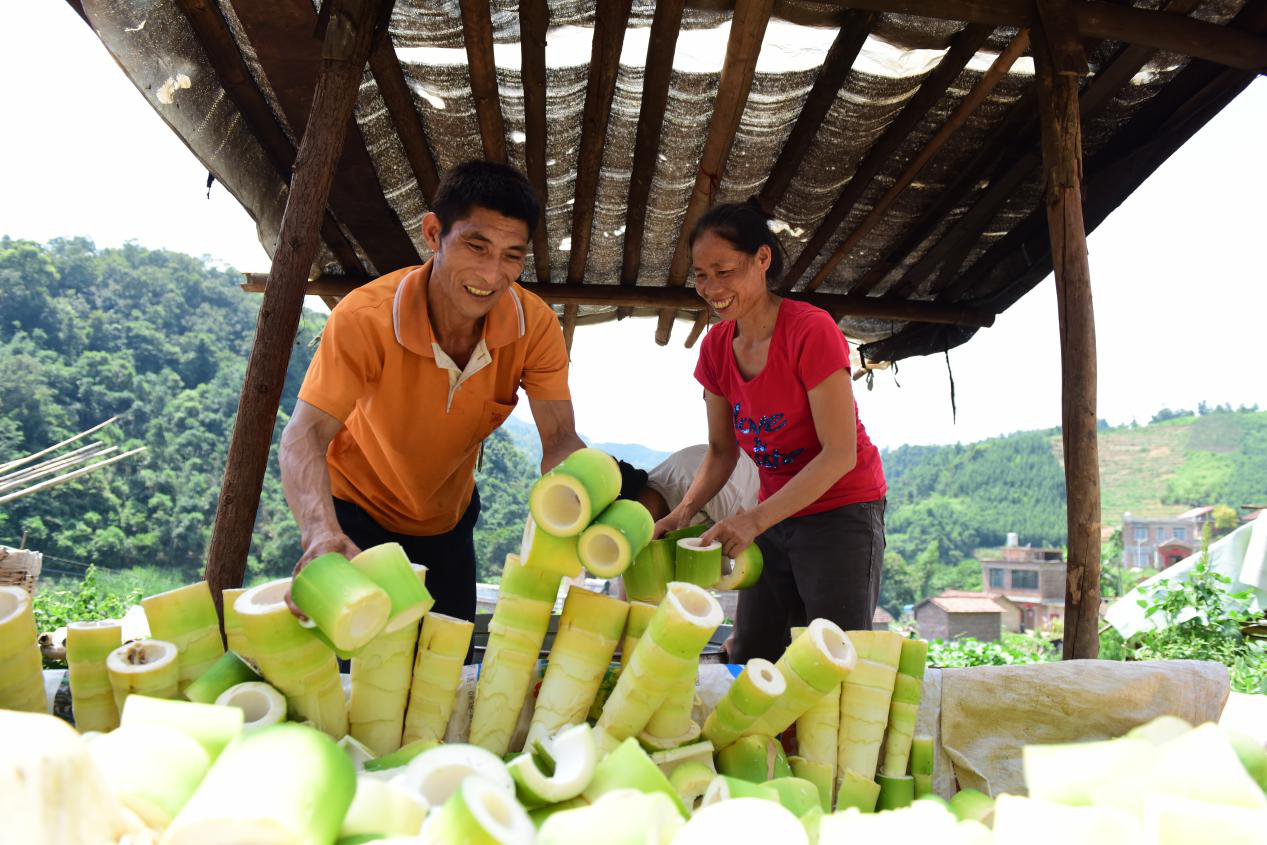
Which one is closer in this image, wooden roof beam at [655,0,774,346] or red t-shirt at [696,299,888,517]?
red t-shirt at [696,299,888,517]

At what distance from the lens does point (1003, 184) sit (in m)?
4.50

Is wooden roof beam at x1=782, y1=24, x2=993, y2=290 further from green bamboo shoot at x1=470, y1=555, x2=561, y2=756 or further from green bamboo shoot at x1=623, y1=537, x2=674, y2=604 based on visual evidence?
green bamboo shoot at x1=470, y1=555, x2=561, y2=756

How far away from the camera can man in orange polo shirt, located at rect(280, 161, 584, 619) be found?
6.68 ft

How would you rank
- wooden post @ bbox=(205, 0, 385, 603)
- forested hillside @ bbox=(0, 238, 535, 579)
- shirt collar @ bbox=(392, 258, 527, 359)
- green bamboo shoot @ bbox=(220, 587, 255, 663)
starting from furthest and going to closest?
forested hillside @ bbox=(0, 238, 535, 579) → wooden post @ bbox=(205, 0, 385, 603) → shirt collar @ bbox=(392, 258, 527, 359) → green bamboo shoot @ bbox=(220, 587, 255, 663)

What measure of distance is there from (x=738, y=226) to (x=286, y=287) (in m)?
1.46

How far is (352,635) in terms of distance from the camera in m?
1.06

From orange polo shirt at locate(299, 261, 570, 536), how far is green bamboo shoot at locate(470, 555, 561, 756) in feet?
2.74

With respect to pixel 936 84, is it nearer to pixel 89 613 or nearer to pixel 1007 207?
pixel 1007 207

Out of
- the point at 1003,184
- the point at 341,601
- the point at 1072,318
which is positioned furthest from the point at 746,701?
the point at 1003,184

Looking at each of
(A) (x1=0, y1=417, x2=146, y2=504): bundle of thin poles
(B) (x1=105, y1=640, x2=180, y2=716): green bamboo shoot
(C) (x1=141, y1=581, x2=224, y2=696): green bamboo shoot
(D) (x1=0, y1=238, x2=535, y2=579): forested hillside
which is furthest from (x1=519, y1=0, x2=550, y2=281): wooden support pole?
(D) (x1=0, y1=238, x2=535, y2=579): forested hillside

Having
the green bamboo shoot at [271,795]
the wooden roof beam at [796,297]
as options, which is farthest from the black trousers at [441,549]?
the wooden roof beam at [796,297]

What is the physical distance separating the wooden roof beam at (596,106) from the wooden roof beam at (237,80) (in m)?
1.21

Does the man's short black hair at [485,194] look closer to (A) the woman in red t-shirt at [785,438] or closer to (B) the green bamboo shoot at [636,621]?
(A) the woman in red t-shirt at [785,438]

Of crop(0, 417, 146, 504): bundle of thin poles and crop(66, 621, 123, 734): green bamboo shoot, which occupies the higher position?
crop(0, 417, 146, 504): bundle of thin poles
